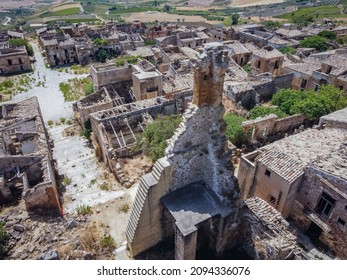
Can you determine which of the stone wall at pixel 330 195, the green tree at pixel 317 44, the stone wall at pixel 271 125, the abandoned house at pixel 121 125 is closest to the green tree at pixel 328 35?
the green tree at pixel 317 44

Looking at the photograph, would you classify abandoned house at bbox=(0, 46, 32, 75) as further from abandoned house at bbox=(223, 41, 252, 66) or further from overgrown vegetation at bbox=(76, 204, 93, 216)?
overgrown vegetation at bbox=(76, 204, 93, 216)

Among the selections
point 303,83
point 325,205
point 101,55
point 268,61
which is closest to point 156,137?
point 325,205

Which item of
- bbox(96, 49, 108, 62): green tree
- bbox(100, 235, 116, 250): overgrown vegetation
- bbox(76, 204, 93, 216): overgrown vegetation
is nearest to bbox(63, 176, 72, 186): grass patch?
bbox(76, 204, 93, 216): overgrown vegetation

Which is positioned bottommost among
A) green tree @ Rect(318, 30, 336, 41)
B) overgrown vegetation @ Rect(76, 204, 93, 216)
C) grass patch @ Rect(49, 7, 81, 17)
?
grass patch @ Rect(49, 7, 81, 17)

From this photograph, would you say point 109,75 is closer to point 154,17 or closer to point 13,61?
point 13,61

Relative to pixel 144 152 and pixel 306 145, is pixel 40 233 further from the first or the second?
pixel 306 145

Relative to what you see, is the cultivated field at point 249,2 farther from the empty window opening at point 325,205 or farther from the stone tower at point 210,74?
the stone tower at point 210,74
